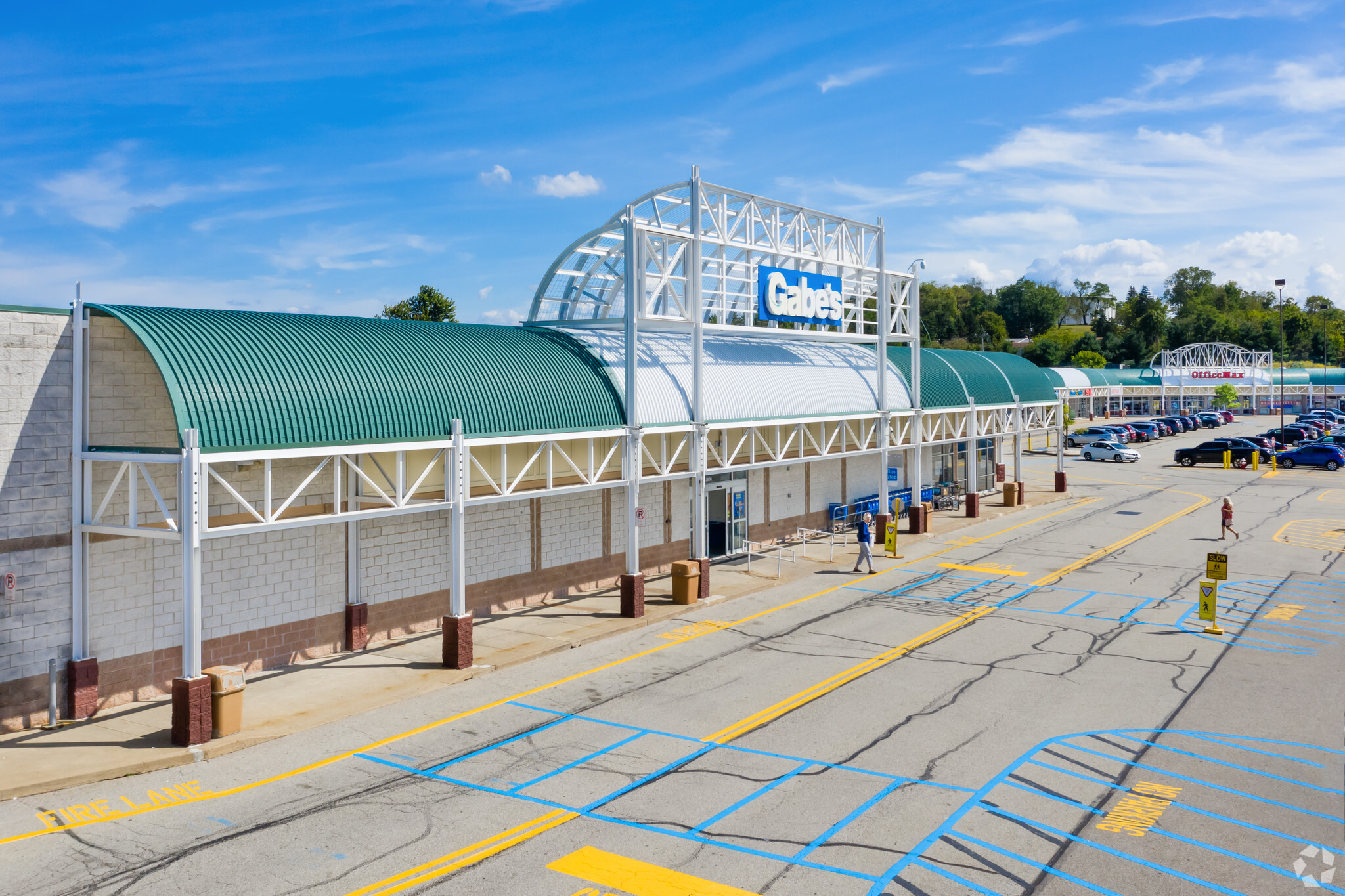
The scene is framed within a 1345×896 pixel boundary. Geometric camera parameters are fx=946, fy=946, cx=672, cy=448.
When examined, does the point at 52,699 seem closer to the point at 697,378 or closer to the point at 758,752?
the point at 758,752

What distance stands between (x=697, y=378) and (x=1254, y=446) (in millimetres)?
52969

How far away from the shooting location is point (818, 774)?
Result: 510 inches

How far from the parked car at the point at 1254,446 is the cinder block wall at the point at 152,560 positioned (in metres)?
54.9

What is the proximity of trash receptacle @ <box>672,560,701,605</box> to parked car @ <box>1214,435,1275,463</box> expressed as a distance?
50.8m

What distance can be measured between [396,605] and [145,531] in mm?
6729

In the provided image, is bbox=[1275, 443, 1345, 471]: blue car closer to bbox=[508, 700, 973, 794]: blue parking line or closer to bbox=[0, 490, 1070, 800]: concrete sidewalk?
bbox=[0, 490, 1070, 800]: concrete sidewalk

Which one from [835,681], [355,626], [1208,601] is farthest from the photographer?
[1208,601]

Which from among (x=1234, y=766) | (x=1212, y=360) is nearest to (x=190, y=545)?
(x=1234, y=766)

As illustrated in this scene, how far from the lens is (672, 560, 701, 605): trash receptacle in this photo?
936 inches

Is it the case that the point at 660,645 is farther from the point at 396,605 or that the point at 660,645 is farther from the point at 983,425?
the point at 983,425

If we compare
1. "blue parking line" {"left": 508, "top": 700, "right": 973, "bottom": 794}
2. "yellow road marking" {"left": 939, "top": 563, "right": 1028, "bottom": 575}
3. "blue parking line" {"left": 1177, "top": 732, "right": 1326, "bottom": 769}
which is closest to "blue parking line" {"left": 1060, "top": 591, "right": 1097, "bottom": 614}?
"yellow road marking" {"left": 939, "top": 563, "right": 1028, "bottom": 575}

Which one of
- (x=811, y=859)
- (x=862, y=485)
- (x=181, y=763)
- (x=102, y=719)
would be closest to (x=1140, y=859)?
(x=811, y=859)

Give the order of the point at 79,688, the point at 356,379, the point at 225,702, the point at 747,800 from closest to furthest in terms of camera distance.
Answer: the point at 747,800 → the point at 225,702 → the point at 79,688 → the point at 356,379

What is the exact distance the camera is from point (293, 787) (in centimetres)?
1279
